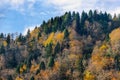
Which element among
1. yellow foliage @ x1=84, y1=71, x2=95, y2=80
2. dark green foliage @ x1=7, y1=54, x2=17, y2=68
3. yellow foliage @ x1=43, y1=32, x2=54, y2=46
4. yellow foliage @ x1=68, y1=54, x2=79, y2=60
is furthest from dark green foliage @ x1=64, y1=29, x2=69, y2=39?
yellow foliage @ x1=84, y1=71, x2=95, y2=80

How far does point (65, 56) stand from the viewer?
169500mm

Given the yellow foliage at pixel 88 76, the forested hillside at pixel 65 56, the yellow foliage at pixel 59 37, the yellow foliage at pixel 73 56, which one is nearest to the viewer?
the yellow foliage at pixel 88 76

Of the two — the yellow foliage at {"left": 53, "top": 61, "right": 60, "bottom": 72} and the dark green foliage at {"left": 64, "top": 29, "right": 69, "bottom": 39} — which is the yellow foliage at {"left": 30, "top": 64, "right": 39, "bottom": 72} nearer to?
the yellow foliage at {"left": 53, "top": 61, "right": 60, "bottom": 72}

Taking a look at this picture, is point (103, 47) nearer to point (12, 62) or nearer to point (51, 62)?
point (51, 62)

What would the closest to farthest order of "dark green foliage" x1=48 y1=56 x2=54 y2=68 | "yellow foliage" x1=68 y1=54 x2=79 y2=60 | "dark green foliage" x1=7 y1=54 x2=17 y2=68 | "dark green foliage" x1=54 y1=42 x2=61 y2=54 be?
"dark green foliage" x1=48 y1=56 x2=54 y2=68
"yellow foliage" x1=68 y1=54 x2=79 y2=60
"dark green foliage" x1=54 y1=42 x2=61 y2=54
"dark green foliage" x1=7 y1=54 x2=17 y2=68

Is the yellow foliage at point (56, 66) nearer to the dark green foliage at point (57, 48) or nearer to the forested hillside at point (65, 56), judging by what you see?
the forested hillside at point (65, 56)

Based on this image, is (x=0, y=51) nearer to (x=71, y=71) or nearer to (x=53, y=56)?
(x=53, y=56)

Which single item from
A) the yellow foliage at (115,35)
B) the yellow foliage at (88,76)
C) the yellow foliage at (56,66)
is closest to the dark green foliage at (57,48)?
the yellow foliage at (56,66)

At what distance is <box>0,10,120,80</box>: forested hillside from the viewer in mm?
147375

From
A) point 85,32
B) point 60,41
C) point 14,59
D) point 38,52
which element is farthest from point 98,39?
point 14,59

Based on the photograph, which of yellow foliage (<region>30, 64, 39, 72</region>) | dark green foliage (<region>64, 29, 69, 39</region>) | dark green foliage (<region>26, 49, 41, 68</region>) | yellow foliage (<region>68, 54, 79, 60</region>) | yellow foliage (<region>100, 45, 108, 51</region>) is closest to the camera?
yellow foliage (<region>30, 64, 39, 72</region>)

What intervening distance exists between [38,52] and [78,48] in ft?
69.6

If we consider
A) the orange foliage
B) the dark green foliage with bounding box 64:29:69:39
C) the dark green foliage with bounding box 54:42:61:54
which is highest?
the dark green foliage with bounding box 64:29:69:39

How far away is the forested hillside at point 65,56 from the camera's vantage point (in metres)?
147
